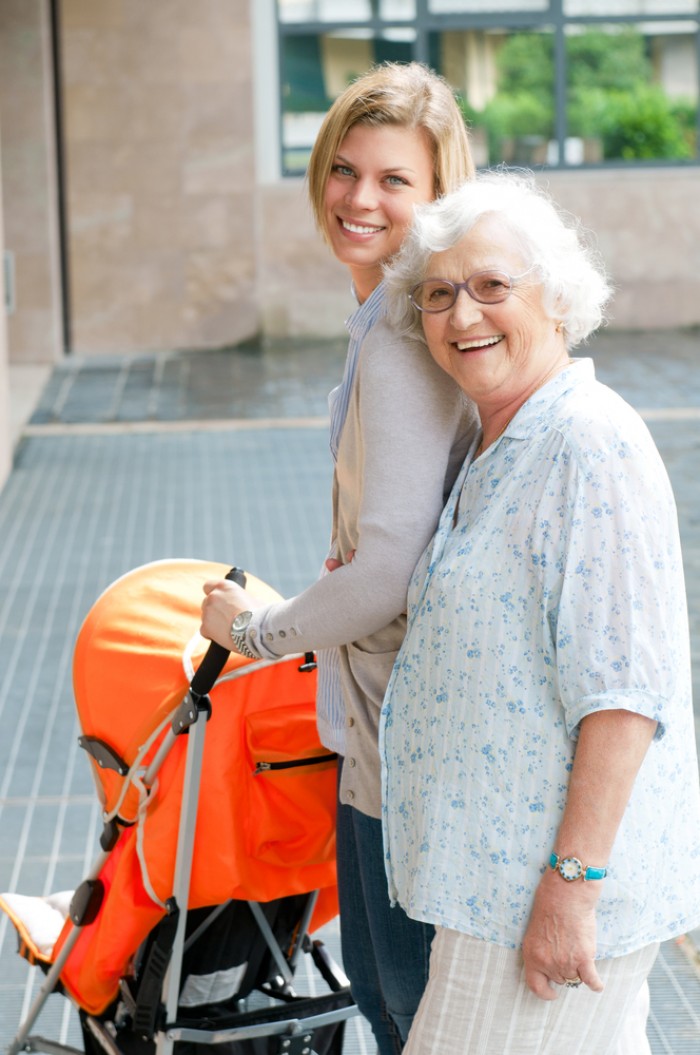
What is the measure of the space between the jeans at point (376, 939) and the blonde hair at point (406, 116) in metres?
0.99

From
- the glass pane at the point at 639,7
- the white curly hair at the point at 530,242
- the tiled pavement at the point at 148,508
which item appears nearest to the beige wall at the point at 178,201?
the tiled pavement at the point at 148,508

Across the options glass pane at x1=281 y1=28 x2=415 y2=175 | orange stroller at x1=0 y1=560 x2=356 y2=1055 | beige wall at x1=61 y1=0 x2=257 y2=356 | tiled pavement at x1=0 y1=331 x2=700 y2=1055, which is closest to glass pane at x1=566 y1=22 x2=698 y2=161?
glass pane at x1=281 y1=28 x2=415 y2=175

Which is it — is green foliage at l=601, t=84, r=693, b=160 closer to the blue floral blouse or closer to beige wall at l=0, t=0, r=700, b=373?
beige wall at l=0, t=0, r=700, b=373

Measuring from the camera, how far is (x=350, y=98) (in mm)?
2180

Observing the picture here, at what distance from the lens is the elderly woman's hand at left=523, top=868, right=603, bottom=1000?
182 cm

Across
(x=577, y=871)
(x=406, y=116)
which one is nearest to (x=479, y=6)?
(x=406, y=116)

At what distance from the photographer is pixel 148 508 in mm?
7734

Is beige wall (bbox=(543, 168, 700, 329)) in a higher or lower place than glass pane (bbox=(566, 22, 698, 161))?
lower

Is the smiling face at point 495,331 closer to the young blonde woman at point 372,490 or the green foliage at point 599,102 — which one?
the young blonde woman at point 372,490

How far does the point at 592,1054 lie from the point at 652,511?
741 millimetres

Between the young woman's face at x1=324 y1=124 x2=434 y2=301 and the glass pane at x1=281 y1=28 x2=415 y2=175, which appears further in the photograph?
the glass pane at x1=281 y1=28 x2=415 y2=175

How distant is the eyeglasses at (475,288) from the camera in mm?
1897

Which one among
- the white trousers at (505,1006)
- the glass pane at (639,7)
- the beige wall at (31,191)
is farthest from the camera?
the glass pane at (639,7)

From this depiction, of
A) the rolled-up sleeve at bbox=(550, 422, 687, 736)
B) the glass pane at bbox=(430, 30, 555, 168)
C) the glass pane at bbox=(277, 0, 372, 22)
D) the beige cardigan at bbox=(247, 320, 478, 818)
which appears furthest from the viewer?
the glass pane at bbox=(430, 30, 555, 168)
